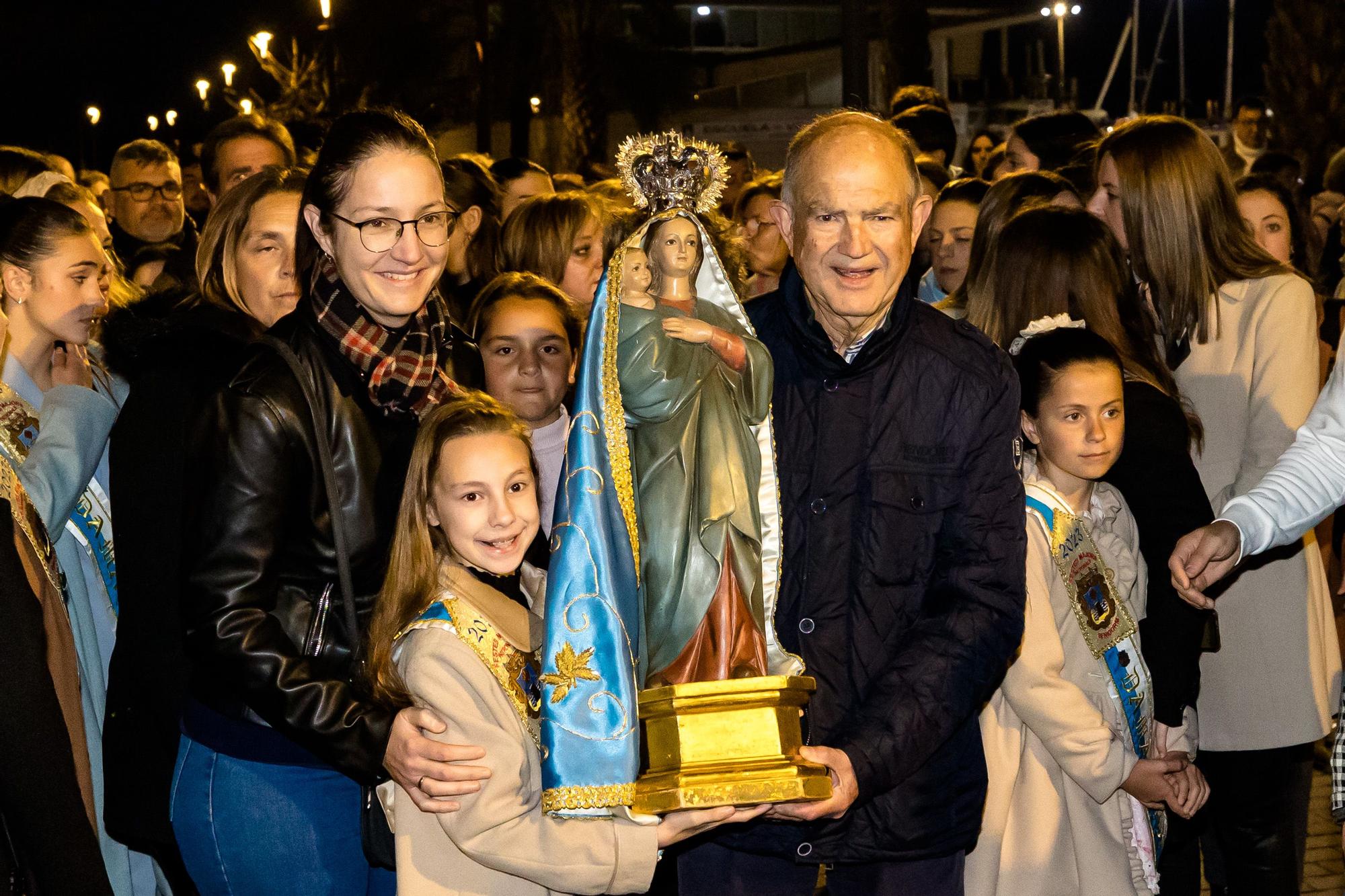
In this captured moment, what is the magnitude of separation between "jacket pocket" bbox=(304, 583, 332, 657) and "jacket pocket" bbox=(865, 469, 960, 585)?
47.1 inches

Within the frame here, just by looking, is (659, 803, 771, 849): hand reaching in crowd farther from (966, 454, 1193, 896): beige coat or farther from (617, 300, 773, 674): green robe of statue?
(966, 454, 1193, 896): beige coat

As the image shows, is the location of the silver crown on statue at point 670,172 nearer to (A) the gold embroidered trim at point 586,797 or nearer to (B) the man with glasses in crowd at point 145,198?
(A) the gold embroidered trim at point 586,797

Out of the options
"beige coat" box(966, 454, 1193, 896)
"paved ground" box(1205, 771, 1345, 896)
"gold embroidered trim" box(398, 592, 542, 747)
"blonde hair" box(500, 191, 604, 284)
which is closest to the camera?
"gold embroidered trim" box(398, 592, 542, 747)

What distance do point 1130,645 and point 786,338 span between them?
5.77 ft

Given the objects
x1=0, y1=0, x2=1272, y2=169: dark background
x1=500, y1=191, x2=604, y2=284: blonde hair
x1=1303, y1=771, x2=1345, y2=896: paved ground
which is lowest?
x1=1303, y1=771, x2=1345, y2=896: paved ground

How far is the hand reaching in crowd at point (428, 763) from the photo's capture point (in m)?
3.07

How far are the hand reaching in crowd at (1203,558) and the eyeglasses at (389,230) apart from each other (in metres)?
2.02

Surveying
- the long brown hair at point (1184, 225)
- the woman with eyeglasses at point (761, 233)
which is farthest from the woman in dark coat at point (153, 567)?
the woman with eyeglasses at point (761, 233)

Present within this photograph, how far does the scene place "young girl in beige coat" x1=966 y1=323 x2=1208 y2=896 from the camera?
4289mm

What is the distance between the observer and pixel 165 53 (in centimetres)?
4703

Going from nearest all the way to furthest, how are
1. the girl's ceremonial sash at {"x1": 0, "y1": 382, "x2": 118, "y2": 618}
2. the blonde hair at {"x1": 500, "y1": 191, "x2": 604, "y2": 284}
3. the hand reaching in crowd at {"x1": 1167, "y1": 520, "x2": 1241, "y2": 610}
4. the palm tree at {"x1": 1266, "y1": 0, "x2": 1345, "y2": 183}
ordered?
1. the hand reaching in crowd at {"x1": 1167, "y1": 520, "x2": 1241, "y2": 610}
2. the girl's ceremonial sash at {"x1": 0, "y1": 382, "x2": 118, "y2": 618}
3. the blonde hair at {"x1": 500, "y1": 191, "x2": 604, "y2": 284}
4. the palm tree at {"x1": 1266, "y1": 0, "x2": 1345, "y2": 183}

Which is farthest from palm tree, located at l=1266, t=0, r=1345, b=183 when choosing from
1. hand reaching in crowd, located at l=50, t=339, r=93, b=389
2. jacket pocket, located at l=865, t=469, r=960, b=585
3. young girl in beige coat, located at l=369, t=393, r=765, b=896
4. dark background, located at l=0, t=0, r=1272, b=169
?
young girl in beige coat, located at l=369, t=393, r=765, b=896

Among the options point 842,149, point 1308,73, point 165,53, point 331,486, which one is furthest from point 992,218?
point 165,53

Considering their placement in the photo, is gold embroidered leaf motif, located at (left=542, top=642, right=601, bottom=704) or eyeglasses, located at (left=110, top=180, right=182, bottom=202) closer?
gold embroidered leaf motif, located at (left=542, top=642, right=601, bottom=704)
